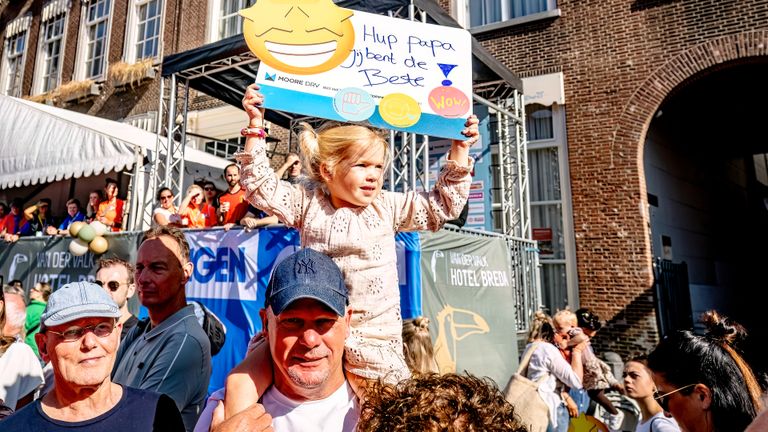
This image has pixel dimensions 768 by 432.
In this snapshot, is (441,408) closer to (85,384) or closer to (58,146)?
(85,384)

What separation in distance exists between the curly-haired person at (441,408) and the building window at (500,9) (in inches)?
446

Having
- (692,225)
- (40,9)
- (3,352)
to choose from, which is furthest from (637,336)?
(40,9)

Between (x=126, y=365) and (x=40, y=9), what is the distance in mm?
23521

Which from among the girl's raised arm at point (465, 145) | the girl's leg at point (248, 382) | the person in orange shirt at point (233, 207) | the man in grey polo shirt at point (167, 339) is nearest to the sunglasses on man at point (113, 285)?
the man in grey polo shirt at point (167, 339)

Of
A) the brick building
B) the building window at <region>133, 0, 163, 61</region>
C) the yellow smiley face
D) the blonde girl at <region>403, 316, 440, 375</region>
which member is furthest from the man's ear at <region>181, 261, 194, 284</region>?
the building window at <region>133, 0, 163, 61</region>

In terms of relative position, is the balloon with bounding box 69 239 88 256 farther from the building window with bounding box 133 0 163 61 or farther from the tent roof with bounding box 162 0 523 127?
the building window with bounding box 133 0 163 61

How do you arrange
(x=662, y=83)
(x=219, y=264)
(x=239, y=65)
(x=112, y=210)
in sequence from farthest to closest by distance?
(x=662, y=83), (x=112, y=210), (x=239, y=65), (x=219, y=264)

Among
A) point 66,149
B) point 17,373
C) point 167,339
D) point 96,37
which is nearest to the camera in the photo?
point 167,339

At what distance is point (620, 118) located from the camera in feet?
32.5

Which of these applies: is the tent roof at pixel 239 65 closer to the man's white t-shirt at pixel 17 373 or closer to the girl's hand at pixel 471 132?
the girl's hand at pixel 471 132

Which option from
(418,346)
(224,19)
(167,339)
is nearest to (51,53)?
(224,19)

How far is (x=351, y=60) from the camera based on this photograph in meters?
2.72

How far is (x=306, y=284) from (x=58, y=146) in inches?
393

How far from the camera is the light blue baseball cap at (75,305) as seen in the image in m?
1.81
